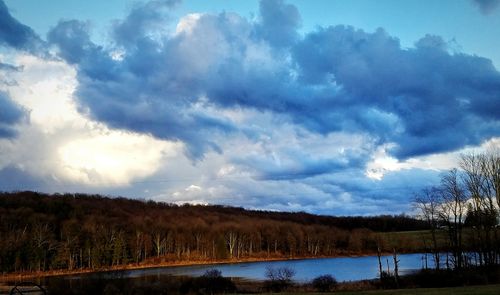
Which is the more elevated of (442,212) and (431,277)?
(442,212)

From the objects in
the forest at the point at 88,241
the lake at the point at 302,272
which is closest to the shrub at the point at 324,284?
the lake at the point at 302,272

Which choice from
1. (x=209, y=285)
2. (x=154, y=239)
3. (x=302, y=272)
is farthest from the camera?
(x=154, y=239)

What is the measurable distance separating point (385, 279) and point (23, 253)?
98.7 metres

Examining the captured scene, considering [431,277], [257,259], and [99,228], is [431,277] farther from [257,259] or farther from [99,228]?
[257,259]

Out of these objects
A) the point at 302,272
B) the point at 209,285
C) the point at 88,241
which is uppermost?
the point at 88,241

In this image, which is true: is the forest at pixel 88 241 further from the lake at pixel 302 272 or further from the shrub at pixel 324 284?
the shrub at pixel 324 284

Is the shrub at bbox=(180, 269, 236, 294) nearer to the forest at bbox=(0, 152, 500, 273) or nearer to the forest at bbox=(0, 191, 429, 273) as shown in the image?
the forest at bbox=(0, 152, 500, 273)

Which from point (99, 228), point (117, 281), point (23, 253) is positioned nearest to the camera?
point (117, 281)

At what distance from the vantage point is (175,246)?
7431 inches

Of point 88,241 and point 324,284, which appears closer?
point 324,284

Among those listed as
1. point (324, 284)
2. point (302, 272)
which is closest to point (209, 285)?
point (324, 284)

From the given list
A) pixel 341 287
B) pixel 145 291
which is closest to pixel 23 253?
pixel 145 291

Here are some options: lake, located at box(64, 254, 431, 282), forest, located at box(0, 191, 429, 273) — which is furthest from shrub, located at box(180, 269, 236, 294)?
forest, located at box(0, 191, 429, 273)

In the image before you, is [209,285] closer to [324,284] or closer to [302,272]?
[324,284]
